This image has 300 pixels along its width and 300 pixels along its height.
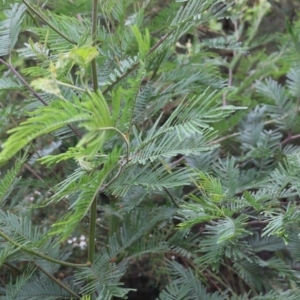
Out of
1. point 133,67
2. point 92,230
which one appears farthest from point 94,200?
point 133,67

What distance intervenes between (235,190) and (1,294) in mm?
381

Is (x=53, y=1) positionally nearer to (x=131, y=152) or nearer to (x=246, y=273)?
(x=131, y=152)

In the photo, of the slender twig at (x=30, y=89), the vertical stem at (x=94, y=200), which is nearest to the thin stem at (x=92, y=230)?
the vertical stem at (x=94, y=200)

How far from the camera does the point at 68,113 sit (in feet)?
1.20

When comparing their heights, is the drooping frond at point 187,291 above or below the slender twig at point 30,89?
below

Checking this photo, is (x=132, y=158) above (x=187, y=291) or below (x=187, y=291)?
above

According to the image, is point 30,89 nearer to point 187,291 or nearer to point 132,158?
point 132,158

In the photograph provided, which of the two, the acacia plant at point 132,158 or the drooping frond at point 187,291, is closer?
the acacia plant at point 132,158

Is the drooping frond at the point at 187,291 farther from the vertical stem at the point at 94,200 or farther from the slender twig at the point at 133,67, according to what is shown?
the slender twig at the point at 133,67

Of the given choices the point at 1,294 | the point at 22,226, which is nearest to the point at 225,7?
the point at 22,226

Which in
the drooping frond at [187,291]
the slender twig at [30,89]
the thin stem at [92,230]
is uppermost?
the slender twig at [30,89]

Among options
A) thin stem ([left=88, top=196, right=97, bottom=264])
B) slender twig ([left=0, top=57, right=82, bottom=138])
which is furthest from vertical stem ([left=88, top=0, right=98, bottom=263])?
slender twig ([left=0, top=57, right=82, bottom=138])

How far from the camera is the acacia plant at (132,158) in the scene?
438 millimetres

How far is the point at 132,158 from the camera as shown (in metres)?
0.48
